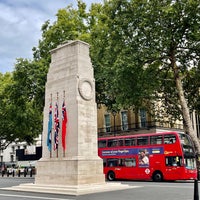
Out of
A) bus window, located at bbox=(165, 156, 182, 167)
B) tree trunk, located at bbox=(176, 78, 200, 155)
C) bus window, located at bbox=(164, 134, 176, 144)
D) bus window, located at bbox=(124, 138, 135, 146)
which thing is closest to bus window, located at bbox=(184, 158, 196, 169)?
bus window, located at bbox=(165, 156, 182, 167)

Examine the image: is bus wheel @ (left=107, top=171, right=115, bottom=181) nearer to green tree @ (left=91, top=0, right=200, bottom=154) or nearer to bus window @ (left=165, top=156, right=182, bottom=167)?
bus window @ (left=165, top=156, right=182, bottom=167)

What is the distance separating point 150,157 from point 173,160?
186 centimetres

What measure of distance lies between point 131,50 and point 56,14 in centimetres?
1144

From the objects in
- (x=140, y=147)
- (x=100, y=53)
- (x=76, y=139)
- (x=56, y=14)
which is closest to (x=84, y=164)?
(x=76, y=139)

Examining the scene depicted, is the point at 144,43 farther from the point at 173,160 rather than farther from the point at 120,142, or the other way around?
the point at 173,160

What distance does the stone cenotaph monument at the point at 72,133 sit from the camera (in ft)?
51.0

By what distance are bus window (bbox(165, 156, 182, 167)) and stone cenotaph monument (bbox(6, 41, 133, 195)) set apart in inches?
309

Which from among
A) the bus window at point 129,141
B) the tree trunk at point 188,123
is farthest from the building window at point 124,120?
the tree trunk at point 188,123

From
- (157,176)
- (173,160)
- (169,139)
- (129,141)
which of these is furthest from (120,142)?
(173,160)

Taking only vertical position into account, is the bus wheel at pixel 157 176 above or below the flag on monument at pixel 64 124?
below

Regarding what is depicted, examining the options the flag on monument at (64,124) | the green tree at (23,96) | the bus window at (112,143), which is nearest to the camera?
the flag on monument at (64,124)

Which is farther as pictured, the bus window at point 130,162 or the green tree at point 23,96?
the green tree at point 23,96

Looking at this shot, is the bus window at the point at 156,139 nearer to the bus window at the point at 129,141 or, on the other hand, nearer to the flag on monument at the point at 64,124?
the bus window at the point at 129,141

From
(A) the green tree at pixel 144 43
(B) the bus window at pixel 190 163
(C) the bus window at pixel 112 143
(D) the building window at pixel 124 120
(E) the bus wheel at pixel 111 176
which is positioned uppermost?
(A) the green tree at pixel 144 43
